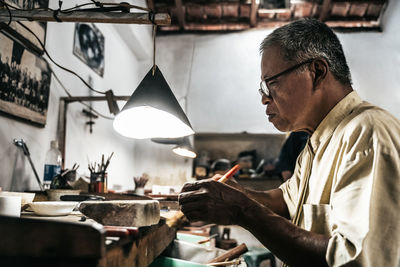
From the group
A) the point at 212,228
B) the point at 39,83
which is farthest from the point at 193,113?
the point at 39,83

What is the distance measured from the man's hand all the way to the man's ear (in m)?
A: 0.72

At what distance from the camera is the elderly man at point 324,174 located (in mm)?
1023

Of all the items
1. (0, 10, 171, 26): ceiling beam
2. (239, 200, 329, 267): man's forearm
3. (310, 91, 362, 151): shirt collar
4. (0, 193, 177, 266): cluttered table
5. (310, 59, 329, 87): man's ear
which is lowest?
(239, 200, 329, 267): man's forearm

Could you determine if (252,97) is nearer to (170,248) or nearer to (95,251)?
(170,248)

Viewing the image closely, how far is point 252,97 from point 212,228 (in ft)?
8.65

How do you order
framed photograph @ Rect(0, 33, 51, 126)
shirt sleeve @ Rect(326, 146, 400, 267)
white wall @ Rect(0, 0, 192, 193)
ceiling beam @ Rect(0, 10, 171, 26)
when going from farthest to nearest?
white wall @ Rect(0, 0, 192, 193)
framed photograph @ Rect(0, 33, 51, 126)
ceiling beam @ Rect(0, 10, 171, 26)
shirt sleeve @ Rect(326, 146, 400, 267)

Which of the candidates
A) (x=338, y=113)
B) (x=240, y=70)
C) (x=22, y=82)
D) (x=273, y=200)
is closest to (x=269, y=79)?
(x=338, y=113)

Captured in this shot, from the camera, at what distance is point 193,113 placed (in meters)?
5.98

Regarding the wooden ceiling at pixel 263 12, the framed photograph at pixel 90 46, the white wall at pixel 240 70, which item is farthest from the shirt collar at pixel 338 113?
the wooden ceiling at pixel 263 12

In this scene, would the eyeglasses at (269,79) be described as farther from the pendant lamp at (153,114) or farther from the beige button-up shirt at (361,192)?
the pendant lamp at (153,114)

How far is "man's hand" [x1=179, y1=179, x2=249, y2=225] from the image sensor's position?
1220mm

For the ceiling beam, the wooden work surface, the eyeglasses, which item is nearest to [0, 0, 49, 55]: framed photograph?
the ceiling beam

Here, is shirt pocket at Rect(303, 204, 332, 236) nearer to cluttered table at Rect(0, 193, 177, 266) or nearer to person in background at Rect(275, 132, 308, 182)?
cluttered table at Rect(0, 193, 177, 266)

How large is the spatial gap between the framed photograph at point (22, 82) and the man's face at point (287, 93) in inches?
68.1
